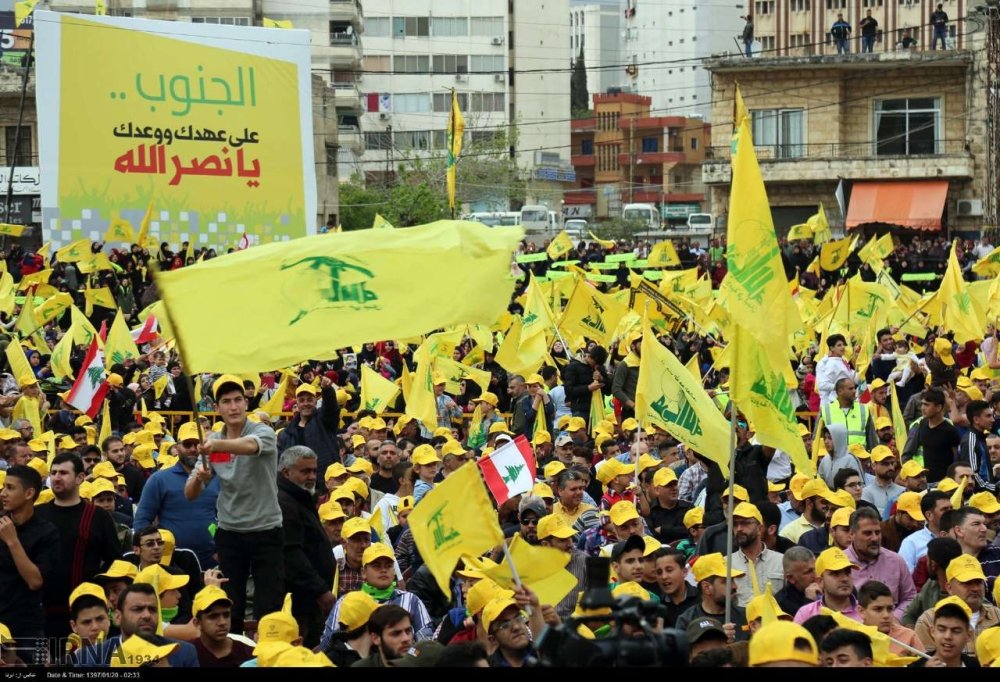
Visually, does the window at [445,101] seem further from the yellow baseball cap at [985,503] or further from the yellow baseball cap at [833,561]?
the yellow baseball cap at [833,561]

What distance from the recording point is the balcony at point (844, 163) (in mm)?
48500

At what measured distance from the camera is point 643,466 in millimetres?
12070

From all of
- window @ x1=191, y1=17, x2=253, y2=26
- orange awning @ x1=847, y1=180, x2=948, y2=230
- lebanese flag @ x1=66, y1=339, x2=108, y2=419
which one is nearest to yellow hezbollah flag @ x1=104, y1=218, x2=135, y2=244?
lebanese flag @ x1=66, y1=339, x2=108, y2=419

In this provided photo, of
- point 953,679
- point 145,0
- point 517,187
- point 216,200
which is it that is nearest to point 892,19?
point 517,187

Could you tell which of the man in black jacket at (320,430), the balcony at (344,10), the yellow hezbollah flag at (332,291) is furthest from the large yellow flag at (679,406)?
the balcony at (344,10)

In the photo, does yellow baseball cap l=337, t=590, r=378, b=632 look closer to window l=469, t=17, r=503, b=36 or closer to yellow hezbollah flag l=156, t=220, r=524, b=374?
yellow hezbollah flag l=156, t=220, r=524, b=374

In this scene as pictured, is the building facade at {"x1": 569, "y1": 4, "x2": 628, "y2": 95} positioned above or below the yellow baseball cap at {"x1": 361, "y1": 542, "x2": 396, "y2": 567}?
above

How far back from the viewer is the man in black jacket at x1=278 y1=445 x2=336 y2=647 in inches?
365

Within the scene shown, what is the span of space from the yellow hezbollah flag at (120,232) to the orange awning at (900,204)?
24.4 meters

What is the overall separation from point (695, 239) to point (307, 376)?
48394 millimetres

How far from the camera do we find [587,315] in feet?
60.7

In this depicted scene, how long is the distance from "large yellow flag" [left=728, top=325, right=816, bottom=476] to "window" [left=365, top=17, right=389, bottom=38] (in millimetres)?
90019

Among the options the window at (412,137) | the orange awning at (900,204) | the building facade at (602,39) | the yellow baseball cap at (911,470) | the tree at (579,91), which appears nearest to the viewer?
the yellow baseball cap at (911,470)

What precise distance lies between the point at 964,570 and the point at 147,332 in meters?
14.4
